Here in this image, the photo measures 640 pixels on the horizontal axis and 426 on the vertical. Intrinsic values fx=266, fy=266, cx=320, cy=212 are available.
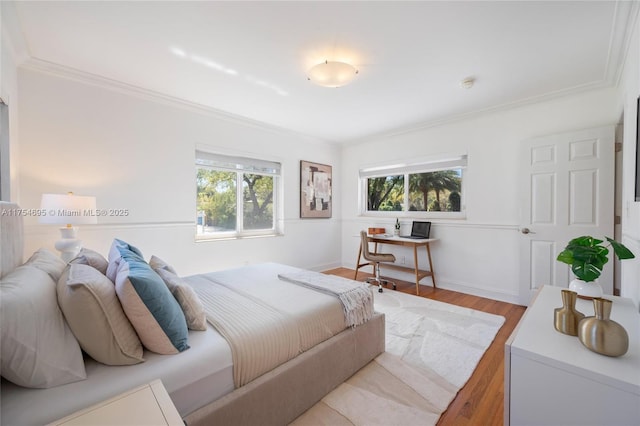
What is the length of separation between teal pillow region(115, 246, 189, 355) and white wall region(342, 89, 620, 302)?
3631mm

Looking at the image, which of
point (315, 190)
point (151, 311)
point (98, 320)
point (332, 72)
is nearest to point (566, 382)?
point (151, 311)

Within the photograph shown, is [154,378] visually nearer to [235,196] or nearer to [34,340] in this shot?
[34,340]

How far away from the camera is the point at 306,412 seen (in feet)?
5.02

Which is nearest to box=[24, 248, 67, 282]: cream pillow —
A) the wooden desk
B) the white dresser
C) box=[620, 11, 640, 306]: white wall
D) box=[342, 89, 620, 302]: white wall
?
the white dresser

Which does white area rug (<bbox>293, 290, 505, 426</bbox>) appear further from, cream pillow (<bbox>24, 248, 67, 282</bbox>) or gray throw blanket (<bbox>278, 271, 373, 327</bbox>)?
cream pillow (<bbox>24, 248, 67, 282</bbox>)

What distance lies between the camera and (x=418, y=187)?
429 cm

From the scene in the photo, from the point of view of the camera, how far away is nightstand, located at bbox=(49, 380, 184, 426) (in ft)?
2.44

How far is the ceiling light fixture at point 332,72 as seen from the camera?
7.13 feet

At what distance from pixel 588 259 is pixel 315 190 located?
390cm

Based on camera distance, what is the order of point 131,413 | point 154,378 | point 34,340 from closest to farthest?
point 131,413 < point 34,340 < point 154,378

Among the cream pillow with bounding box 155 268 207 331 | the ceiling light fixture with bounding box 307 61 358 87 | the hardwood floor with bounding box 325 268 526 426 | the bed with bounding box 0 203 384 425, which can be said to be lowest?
the hardwood floor with bounding box 325 268 526 426

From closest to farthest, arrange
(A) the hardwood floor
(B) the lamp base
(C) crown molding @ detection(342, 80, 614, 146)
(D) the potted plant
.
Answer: (D) the potted plant
(A) the hardwood floor
(B) the lamp base
(C) crown molding @ detection(342, 80, 614, 146)

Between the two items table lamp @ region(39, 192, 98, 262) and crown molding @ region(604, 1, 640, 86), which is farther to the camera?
table lamp @ region(39, 192, 98, 262)

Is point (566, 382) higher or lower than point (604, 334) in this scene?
lower
